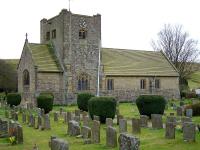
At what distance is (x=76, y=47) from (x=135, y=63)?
983cm

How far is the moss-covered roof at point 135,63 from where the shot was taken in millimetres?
47250

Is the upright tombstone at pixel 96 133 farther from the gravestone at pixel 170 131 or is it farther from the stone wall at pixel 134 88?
the stone wall at pixel 134 88

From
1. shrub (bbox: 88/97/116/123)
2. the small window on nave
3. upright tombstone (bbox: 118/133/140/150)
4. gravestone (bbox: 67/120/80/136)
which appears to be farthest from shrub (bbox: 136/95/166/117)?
the small window on nave

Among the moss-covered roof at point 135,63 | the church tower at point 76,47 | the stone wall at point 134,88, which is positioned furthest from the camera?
the moss-covered roof at point 135,63

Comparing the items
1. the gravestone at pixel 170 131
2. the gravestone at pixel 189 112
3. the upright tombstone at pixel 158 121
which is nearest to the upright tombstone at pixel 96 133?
the gravestone at pixel 170 131

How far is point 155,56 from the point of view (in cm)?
5350

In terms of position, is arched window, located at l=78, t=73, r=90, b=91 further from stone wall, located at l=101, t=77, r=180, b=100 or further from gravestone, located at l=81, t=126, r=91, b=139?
gravestone, located at l=81, t=126, r=91, b=139

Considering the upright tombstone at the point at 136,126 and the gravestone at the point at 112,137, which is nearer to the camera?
the gravestone at the point at 112,137

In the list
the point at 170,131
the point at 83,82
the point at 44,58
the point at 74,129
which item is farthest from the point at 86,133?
the point at 83,82

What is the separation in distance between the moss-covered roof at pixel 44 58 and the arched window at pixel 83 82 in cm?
306

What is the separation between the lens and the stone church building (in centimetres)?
4253

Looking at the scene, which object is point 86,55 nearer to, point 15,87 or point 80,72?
point 80,72

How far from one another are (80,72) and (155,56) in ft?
47.3

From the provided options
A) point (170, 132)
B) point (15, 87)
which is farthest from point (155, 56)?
point (170, 132)
